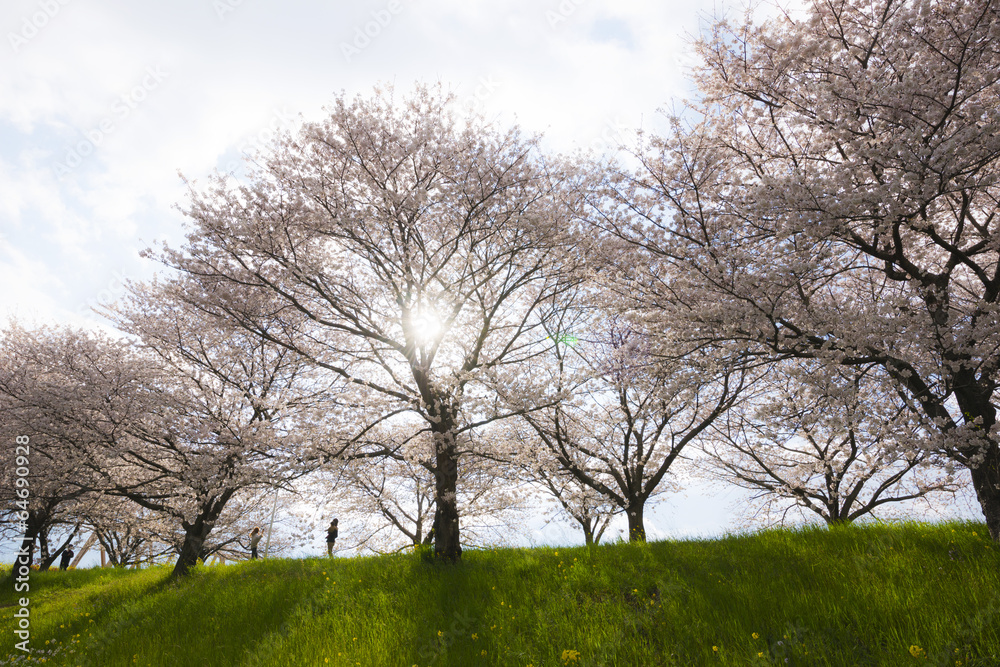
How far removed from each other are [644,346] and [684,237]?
95.2 inches

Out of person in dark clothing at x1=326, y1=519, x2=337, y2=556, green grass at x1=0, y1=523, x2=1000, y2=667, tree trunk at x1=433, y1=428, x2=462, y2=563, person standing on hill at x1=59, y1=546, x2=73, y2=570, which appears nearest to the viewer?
green grass at x1=0, y1=523, x2=1000, y2=667

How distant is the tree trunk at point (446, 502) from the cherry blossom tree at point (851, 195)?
173 inches

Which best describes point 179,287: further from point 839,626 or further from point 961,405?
point 961,405

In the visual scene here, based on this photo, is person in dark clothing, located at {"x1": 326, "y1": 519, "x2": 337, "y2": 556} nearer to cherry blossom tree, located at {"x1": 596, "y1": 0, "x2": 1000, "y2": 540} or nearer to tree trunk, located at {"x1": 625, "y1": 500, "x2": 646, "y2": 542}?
tree trunk, located at {"x1": 625, "y1": 500, "x2": 646, "y2": 542}

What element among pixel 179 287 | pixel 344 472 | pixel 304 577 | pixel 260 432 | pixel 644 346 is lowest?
pixel 304 577

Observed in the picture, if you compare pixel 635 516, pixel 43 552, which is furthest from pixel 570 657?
pixel 43 552

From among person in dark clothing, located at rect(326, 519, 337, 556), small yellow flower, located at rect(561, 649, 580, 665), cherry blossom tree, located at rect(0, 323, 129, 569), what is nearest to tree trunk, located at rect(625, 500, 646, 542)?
small yellow flower, located at rect(561, 649, 580, 665)

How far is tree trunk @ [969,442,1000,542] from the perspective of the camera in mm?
5285

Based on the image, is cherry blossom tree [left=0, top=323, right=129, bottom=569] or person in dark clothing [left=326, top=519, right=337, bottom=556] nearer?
cherry blossom tree [left=0, top=323, right=129, bottom=569]

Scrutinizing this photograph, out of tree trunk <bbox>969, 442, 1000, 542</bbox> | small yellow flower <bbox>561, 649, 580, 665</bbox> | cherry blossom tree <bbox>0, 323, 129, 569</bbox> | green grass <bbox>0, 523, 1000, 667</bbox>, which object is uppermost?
cherry blossom tree <bbox>0, 323, 129, 569</bbox>

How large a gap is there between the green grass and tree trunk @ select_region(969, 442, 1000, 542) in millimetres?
280

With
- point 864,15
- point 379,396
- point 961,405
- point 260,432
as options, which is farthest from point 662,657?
point 864,15

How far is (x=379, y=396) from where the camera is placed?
28.7 ft

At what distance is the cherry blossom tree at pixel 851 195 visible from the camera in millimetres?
5184
